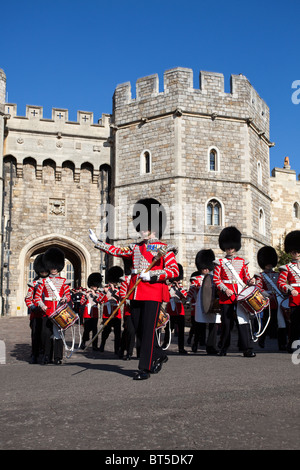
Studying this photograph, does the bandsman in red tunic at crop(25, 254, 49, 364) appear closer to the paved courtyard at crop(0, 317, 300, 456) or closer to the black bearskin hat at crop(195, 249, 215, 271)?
the paved courtyard at crop(0, 317, 300, 456)

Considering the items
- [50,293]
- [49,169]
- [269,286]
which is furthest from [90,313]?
[49,169]

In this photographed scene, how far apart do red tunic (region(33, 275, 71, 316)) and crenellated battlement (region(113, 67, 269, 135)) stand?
45.0 ft

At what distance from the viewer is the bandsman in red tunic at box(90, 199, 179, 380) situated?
5.34 meters

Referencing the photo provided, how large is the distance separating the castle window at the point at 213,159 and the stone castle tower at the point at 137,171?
0.04 meters

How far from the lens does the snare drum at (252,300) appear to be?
7078 mm

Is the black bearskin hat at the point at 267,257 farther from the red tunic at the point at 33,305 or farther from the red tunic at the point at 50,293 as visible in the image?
the red tunic at the point at 33,305

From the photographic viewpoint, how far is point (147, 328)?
539 cm

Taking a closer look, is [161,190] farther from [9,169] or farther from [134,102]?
[9,169]

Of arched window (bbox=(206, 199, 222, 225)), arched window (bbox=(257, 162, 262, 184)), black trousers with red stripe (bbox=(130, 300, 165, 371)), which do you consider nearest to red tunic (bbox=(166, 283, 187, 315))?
black trousers with red stripe (bbox=(130, 300, 165, 371))

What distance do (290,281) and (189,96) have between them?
14.1m

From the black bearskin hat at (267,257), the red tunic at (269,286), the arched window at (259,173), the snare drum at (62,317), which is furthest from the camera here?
the arched window at (259,173)

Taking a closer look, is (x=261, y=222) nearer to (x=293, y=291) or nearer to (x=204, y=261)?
(x=204, y=261)

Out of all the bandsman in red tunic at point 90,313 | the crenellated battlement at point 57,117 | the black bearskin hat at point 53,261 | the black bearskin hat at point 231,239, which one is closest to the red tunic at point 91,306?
the bandsman in red tunic at point 90,313

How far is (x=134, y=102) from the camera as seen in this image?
21.5m
